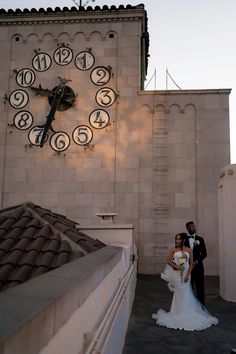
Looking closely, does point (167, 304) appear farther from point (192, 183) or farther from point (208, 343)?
point (192, 183)

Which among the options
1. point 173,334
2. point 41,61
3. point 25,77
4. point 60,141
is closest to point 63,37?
point 41,61

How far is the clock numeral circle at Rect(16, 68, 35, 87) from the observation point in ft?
56.6

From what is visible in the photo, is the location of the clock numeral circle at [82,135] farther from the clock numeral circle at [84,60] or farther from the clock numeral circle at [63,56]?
the clock numeral circle at [63,56]

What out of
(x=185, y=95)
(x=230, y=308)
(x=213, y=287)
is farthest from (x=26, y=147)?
(x=230, y=308)

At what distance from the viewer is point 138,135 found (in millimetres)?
16438

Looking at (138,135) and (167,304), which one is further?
(138,135)

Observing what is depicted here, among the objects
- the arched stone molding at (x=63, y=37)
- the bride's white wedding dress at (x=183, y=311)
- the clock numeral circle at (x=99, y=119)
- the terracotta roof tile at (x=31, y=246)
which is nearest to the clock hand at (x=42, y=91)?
the clock numeral circle at (x=99, y=119)

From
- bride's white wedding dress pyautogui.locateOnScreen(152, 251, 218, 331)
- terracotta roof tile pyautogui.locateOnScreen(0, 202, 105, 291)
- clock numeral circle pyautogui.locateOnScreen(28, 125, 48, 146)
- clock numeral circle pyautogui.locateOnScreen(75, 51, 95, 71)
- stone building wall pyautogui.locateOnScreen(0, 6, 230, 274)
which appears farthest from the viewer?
clock numeral circle pyautogui.locateOnScreen(75, 51, 95, 71)

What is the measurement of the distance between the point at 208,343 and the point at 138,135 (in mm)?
10482

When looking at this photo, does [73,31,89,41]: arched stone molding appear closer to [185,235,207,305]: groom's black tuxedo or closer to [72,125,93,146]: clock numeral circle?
[72,125,93,146]: clock numeral circle

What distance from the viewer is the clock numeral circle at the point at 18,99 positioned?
17116 mm

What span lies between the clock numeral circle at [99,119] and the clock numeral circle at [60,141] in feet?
3.92

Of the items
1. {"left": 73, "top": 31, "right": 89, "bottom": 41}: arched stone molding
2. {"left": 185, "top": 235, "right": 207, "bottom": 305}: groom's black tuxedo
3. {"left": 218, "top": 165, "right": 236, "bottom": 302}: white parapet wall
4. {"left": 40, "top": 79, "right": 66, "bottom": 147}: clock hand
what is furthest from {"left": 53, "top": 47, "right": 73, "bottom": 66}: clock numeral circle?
{"left": 185, "top": 235, "right": 207, "bottom": 305}: groom's black tuxedo

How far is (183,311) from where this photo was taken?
28.0 feet
